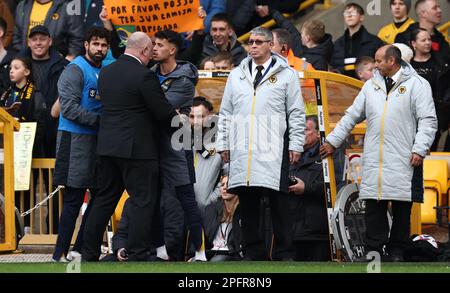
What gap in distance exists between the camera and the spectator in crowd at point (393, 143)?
14859mm

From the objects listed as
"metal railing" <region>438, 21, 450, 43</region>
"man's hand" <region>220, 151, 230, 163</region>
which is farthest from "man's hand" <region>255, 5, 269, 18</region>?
"man's hand" <region>220, 151, 230, 163</region>

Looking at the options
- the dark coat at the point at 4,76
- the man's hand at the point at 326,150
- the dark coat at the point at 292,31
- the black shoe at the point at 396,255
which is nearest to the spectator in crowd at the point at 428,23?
the dark coat at the point at 292,31

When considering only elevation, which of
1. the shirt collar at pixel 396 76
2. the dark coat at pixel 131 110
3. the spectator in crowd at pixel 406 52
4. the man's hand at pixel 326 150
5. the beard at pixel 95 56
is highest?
the spectator in crowd at pixel 406 52

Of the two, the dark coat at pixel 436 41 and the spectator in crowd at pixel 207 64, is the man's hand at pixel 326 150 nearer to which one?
the spectator in crowd at pixel 207 64

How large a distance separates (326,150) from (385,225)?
943 millimetres

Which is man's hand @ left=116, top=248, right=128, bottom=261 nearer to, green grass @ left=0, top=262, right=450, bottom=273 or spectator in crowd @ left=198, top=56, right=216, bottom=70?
green grass @ left=0, top=262, right=450, bottom=273

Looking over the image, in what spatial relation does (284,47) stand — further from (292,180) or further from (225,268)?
(225,268)

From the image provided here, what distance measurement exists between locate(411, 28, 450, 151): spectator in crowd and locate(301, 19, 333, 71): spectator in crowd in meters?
1.03

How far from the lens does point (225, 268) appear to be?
1352 centimetres

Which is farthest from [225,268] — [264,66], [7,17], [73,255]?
[7,17]

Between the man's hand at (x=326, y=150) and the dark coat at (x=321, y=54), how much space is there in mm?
3254

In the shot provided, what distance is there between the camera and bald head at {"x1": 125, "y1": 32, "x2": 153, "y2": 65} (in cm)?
1452
